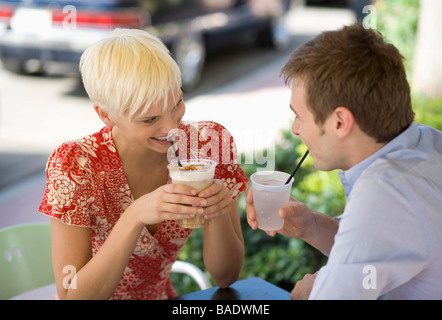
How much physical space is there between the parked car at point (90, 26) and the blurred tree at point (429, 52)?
11.3 ft

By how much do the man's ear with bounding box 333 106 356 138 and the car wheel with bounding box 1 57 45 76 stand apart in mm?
7840

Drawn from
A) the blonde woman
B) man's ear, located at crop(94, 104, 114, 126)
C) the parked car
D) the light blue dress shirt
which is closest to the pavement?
the parked car

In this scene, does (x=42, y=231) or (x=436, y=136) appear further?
(x=42, y=231)

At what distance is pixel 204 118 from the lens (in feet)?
24.4

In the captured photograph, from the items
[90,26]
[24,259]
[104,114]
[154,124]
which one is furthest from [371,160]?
[90,26]

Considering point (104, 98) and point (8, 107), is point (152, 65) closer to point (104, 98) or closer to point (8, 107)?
point (104, 98)

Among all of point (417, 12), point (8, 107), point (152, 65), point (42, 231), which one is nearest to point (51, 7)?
point (8, 107)

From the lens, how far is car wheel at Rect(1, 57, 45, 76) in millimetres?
8938

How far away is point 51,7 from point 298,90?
668 centimetres

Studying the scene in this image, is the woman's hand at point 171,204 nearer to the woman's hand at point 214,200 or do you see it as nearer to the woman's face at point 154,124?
the woman's hand at point 214,200

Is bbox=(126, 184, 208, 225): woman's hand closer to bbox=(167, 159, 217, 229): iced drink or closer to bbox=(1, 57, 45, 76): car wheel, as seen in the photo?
bbox=(167, 159, 217, 229): iced drink

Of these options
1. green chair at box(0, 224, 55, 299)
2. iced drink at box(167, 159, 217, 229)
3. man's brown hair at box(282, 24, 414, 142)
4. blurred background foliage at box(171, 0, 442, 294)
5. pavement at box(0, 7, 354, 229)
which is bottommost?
pavement at box(0, 7, 354, 229)

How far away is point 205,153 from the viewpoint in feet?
7.89

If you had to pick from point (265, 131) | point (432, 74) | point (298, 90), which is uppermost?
point (298, 90)
